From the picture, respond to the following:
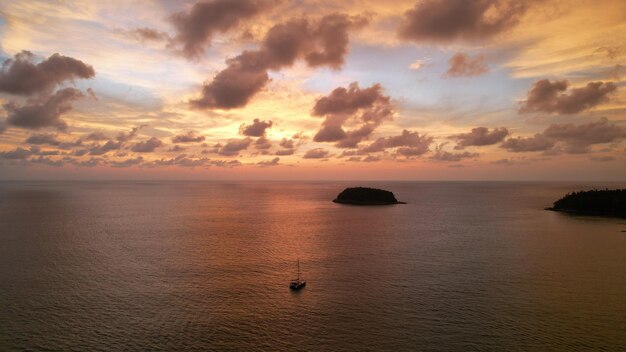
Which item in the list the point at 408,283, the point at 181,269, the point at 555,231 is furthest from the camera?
the point at 555,231

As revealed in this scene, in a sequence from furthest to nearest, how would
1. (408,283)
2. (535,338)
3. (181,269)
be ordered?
(181,269) < (408,283) < (535,338)

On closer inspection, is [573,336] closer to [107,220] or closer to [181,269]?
[181,269]

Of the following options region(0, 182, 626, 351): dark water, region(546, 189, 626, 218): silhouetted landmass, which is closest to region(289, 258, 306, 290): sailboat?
region(0, 182, 626, 351): dark water

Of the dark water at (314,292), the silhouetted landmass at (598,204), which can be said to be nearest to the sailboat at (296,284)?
the dark water at (314,292)

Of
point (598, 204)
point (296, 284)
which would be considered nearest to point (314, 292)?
point (296, 284)

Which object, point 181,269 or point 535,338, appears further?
point 181,269

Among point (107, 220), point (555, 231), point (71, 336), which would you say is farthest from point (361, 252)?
point (107, 220)

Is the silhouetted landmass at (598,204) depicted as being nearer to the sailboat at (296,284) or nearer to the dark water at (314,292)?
the dark water at (314,292)
